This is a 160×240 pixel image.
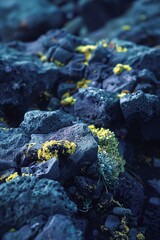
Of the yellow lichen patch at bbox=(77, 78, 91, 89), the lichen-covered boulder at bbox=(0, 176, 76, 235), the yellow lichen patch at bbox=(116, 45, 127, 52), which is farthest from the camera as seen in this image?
the yellow lichen patch at bbox=(116, 45, 127, 52)

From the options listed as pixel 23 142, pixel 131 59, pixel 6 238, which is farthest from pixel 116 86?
pixel 6 238

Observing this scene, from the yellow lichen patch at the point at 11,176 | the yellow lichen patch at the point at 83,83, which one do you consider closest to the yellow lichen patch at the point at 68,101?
the yellow lichen patch at the point at 83,83

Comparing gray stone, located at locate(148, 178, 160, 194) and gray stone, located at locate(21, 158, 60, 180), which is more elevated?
gray stone, located at locate(21, 158, 60, 180)

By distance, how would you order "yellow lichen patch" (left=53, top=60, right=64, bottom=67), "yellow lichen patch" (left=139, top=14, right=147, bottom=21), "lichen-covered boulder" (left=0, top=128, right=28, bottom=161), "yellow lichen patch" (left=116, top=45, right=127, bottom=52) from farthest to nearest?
"yellow lichen patch" (left=139, top=14, right=147, bottom=21)
"yellow lichen patch" (left=116, top=45, right=127, bottom=52)
"yellow lichen patch" (left=53, top=60, right=64, bottom=67)
"lichen-covered boulder" (left=0, top=128, right=28, bottom=161)

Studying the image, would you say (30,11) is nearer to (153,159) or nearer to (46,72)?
(46,72)

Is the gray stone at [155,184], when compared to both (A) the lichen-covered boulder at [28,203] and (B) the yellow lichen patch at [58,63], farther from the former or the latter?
(B) the yellow lichen patch at [58,63]

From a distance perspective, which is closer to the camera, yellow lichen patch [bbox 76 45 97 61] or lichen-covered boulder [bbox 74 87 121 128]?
lichen-covered boulder [bbox 74 87 121 128]

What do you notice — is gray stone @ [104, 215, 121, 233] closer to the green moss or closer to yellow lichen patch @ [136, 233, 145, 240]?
yellow lichen patch @ [136, 233, 145, 240]

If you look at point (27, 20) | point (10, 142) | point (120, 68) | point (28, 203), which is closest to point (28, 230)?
point (28, 203)

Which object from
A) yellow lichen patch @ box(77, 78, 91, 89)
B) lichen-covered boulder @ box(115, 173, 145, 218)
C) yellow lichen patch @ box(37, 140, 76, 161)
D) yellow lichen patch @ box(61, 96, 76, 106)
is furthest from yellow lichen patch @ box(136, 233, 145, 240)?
yellow lichen patch @ box(77, 78, 91, 89)
